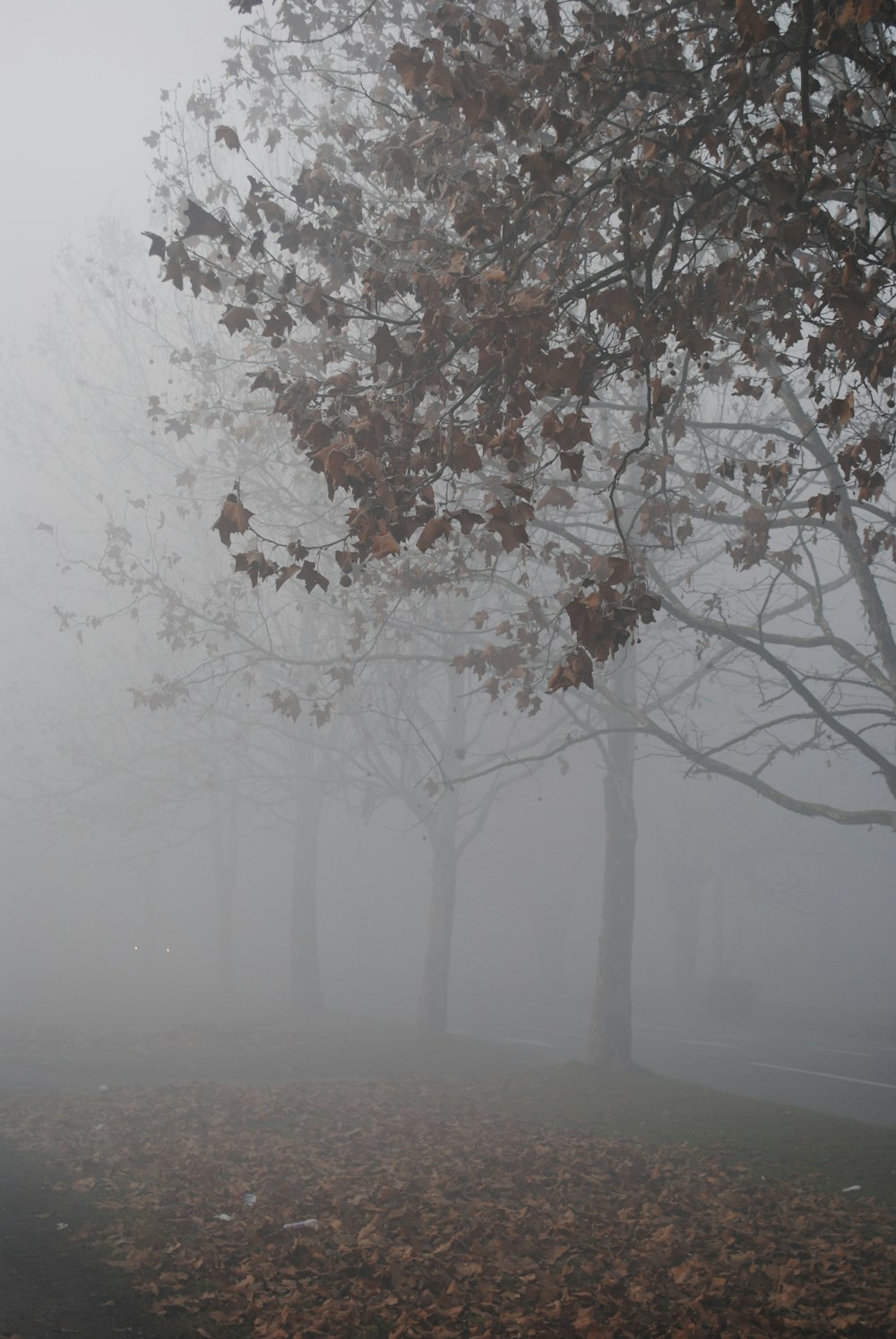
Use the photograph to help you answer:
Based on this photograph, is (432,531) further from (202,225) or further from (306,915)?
(306,915)

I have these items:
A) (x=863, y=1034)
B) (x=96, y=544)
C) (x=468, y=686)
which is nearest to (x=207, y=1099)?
(x=468, y=686)

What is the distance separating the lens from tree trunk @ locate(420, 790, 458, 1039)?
20547mm

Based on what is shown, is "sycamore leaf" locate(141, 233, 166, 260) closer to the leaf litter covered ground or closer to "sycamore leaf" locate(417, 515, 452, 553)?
"sycamore leaf" locate(417, 515, 452, 553)

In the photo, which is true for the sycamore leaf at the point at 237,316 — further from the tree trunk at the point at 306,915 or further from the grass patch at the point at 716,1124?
the tree trunk at the point at 306,915

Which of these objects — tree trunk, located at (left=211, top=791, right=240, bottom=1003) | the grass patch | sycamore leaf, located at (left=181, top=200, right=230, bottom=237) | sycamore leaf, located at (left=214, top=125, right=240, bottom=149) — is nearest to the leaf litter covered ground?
the grass patch

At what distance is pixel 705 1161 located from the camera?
9.80 metres

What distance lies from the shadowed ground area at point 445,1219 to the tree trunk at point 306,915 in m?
11.0

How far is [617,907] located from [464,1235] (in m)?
10.5

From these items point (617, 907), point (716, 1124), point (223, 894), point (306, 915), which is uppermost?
point (617, 907)

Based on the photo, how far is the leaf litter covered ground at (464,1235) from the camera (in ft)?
18.0

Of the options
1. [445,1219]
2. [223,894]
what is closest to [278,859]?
[223,894]

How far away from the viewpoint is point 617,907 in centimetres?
1714

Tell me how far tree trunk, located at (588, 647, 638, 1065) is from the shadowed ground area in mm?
2459

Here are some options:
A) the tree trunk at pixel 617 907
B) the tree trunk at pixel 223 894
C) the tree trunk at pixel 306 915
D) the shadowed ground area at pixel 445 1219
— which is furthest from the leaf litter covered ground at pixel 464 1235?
the tree trunk at pixel 223 894
